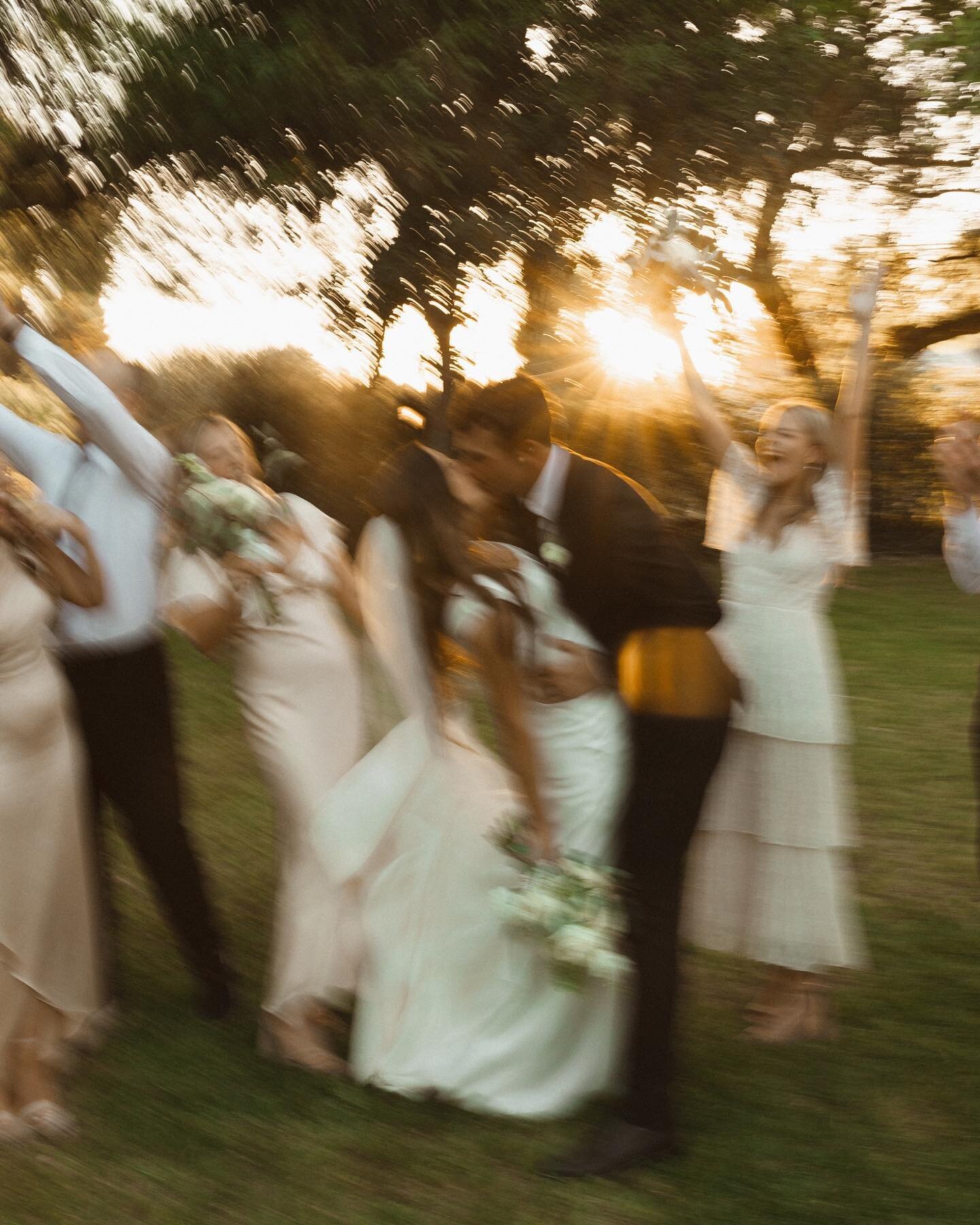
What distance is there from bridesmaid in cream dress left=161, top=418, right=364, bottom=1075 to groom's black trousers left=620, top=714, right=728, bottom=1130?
1.09 m

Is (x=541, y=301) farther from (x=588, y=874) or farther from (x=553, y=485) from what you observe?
(x=588, y=874)

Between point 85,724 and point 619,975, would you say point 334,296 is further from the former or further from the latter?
point 619,975

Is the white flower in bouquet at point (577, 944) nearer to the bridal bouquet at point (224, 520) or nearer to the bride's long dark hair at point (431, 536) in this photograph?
the bride's long dark hair at point (431, 536)

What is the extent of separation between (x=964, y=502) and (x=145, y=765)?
9.17 ft

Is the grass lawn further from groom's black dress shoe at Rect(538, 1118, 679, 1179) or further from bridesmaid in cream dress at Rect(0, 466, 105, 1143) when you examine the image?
bridesmaid in cream dress at Rect(0, 466, 105, 1143)

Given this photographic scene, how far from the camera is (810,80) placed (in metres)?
11.8

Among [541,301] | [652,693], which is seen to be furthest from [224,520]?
[541,301]

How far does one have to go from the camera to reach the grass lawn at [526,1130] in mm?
3305

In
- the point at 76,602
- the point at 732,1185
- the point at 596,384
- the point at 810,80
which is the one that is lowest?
the point at 732,1185

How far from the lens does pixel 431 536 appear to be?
3.33 m

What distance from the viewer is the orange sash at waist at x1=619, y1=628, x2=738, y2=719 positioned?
326 cm

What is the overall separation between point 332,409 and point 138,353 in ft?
12.8

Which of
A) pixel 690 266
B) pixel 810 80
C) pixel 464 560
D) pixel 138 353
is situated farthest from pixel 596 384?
pixel 464 560

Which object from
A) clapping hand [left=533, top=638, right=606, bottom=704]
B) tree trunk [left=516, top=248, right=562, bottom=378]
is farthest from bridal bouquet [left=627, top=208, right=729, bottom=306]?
tree trunk [left=516, top=248, right=562, bottom=378]
